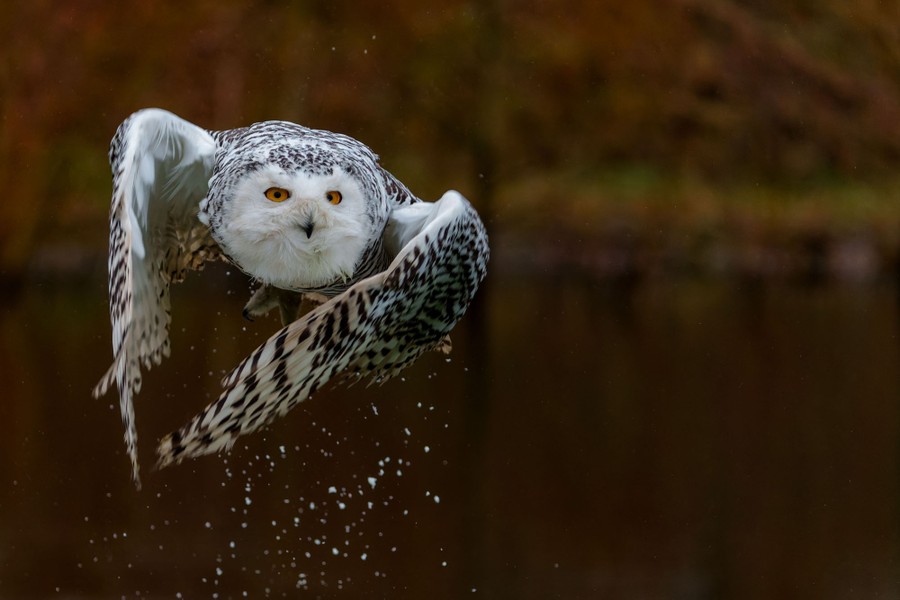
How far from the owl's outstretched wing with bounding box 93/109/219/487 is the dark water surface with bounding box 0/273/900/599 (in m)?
1.80

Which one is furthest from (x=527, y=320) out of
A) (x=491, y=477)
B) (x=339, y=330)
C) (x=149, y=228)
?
(x=339, y=330)

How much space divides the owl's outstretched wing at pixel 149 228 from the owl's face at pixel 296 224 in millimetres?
233

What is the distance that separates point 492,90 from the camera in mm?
13508

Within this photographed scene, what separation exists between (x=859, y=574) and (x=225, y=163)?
3276 mm

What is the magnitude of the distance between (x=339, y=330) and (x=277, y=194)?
0.43 m

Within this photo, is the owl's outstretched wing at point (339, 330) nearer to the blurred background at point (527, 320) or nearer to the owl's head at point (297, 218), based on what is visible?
the owl's head at point (297, 218)

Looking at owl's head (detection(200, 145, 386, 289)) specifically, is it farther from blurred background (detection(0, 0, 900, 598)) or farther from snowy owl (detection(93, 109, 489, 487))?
blurred background (detection(0, 0, 900, 598))

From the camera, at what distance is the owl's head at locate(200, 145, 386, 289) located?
9.56 feet

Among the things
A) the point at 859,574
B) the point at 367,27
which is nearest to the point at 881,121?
the point at 367,27

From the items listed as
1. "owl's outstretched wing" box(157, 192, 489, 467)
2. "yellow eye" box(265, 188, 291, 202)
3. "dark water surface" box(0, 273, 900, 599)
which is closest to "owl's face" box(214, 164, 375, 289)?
Answer: "yellow eye" box(265, 188, 291, 202)

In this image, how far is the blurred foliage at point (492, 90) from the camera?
12.4 meters

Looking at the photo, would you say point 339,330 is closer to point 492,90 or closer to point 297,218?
point 297,218

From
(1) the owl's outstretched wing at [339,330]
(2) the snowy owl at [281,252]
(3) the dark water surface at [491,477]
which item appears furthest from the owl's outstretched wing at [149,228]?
(3) the dark water surface at [491,477]

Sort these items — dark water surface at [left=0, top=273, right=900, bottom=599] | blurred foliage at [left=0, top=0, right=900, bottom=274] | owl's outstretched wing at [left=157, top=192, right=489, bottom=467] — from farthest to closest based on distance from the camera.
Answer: blurred foliage at [left=0, top=0, right=900, bottom=274], dark water surface at [left=0, top=273, right=900, bottom=599], owl's outstretched wing at [left=157, top=192, right=489, bottom=467]
